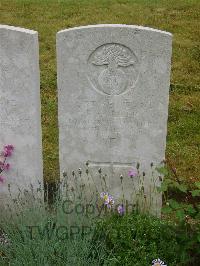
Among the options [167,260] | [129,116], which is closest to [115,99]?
[129,116]

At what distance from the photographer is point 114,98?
166 inches

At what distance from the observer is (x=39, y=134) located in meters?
4.34

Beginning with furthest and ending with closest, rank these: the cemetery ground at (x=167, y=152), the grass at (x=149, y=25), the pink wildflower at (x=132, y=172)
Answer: the grass at (x=149, y=25) < the pink wildflower at (x=132, y=172) < the cemetery ground at (x=167, y=152)

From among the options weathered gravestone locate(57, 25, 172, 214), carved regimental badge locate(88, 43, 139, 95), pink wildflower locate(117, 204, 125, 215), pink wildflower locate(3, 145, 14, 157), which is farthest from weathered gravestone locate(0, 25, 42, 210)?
pink wildflower locate(117, 204, 125, 215)

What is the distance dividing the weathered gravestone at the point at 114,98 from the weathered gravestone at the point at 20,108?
19 centimetres

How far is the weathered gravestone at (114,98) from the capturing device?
4.04 metres

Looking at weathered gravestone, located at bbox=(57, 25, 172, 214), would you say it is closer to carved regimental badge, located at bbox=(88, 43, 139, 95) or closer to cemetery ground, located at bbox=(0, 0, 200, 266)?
carved regimental badge, located at bbox=(88, 43, 139, 95)

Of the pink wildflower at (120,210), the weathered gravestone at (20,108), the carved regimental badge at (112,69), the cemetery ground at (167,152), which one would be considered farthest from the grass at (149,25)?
the carved regimental badge at (112,69)

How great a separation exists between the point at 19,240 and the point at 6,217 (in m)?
0.65

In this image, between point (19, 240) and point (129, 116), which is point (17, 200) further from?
point (129, 116)

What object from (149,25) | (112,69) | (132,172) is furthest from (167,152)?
(149,25)

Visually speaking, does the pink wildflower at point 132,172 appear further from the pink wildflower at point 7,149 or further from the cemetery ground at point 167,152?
the pink wildflower at point 7,149

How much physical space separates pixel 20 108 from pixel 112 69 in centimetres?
73

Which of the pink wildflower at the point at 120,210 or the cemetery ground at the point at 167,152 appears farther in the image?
the pink wildflower at the point at 120,210
